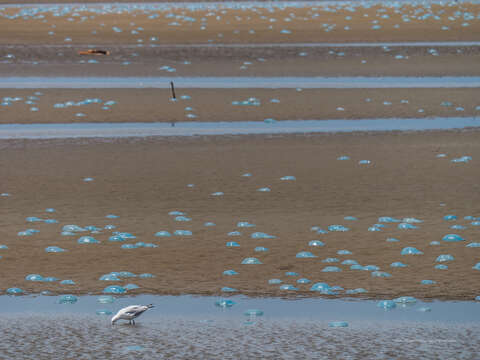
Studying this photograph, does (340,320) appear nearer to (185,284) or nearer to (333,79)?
(185,284)

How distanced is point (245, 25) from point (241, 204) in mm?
31894

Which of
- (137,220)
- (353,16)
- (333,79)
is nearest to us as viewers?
(137,220)

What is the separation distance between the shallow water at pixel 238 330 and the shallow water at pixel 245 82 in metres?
18.3

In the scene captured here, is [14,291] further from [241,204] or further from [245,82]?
[245,82]

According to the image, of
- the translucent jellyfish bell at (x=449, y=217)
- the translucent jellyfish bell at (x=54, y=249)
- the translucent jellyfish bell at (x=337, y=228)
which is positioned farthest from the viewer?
the translucent jellyfish bell at (x=449, y=217)

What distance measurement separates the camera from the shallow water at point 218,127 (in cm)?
2058

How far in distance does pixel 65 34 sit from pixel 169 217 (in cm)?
3052

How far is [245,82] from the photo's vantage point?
28.6 m

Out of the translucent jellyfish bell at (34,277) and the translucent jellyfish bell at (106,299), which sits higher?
the translucent jellyfish bell at (106,299)

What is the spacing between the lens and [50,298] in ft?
30.8

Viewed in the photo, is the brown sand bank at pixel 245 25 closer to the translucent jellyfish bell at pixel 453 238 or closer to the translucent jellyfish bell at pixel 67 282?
the translucent jellyfish bell at pixel 453 238

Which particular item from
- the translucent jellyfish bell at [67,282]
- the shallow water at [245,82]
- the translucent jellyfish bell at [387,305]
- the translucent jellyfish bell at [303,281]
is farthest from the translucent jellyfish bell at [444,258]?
the shallow water at [245,82]

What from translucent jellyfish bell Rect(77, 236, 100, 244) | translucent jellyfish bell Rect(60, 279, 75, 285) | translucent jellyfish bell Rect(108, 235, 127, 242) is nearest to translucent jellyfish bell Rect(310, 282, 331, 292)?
translucent jellyfish bell Rect(60, 279, 75, 285)

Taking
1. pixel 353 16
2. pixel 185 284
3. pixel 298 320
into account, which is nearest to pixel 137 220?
pixel 185 284
